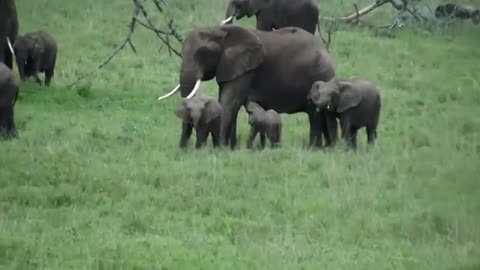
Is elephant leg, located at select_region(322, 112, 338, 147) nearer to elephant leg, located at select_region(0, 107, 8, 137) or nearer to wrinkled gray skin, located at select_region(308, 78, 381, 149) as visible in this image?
wrinkled gray skin, located at select_region(308, 78, 381, 149)

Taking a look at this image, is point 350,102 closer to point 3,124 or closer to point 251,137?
point 251,137

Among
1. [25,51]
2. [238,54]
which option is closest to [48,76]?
[25,51]

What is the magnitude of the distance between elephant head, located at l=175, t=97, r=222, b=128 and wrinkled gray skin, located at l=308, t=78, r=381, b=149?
1.10 m

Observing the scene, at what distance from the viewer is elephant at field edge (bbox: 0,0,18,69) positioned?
1452cm

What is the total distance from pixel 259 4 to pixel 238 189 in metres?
5.73

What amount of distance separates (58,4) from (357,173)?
13.5m

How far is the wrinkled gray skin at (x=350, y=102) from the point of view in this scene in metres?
11.0

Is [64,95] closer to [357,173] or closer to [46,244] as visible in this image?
[357,173]

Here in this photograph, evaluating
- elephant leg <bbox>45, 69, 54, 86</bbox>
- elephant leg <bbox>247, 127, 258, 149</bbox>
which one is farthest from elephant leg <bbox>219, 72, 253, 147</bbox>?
elephant leg <bbox>45, 69, 54, 86</bbox>

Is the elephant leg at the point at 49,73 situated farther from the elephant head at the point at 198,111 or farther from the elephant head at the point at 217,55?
the elephant head at the point at 198,111

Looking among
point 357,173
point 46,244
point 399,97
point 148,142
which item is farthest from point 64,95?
point 46,244

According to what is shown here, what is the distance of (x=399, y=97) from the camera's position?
1544cm

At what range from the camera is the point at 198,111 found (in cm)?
1063

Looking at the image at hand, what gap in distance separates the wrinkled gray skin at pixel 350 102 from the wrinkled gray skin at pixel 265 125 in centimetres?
49
